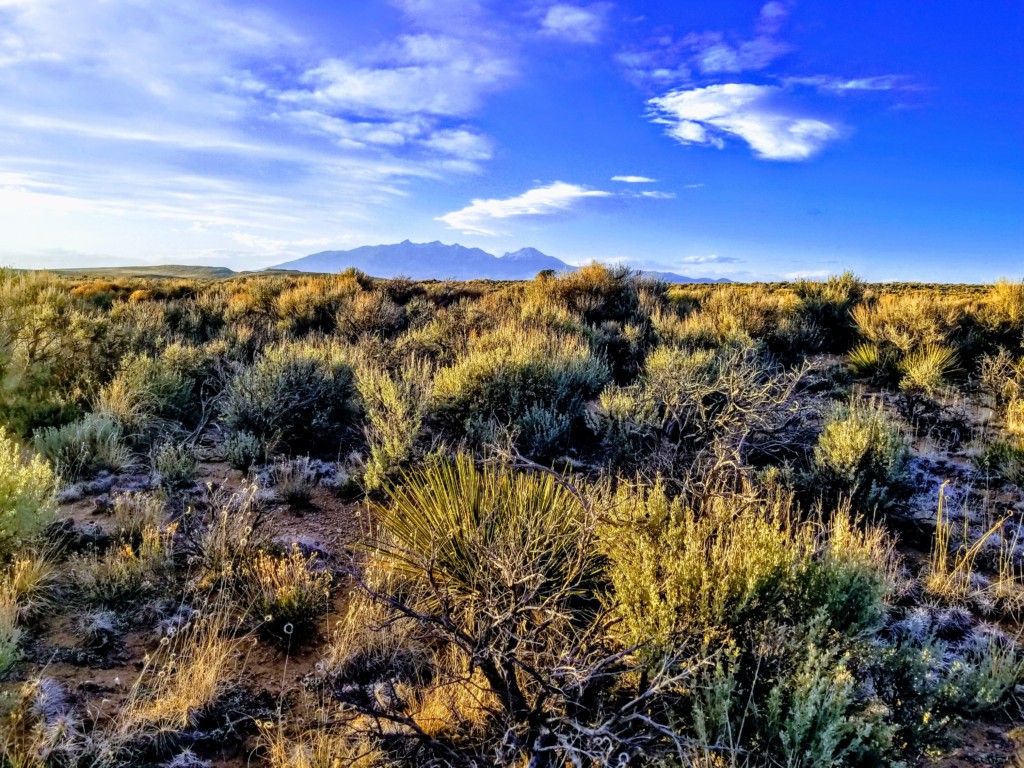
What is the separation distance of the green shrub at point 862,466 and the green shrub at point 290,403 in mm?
5497

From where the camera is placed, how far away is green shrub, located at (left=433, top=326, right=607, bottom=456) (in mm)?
6746

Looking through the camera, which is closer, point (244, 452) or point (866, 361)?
point (244, 452)

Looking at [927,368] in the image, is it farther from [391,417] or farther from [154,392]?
[154,392]

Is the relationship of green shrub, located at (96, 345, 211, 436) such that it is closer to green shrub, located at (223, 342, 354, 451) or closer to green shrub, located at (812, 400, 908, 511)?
green shrub, located at (223, 342, 354, 451)

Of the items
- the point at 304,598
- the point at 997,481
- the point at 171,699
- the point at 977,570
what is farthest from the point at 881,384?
the point at 171,699

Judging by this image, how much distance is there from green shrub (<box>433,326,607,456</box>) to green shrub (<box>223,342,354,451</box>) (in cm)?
137

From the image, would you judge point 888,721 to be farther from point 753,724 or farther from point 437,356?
point 437,356

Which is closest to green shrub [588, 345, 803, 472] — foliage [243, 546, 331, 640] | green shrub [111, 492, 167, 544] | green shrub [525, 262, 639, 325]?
foliage [243, 546, 331, 640]

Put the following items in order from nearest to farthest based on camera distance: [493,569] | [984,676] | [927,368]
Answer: [984,676], [493,569], [927,368]

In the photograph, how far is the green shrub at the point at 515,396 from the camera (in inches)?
266

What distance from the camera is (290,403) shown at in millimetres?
7141

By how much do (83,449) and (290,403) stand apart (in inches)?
81.8

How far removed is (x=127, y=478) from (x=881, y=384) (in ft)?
35.1

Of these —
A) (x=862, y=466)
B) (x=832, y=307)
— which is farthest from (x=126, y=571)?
(x=832, y=307)
